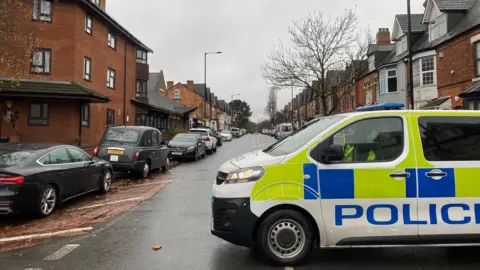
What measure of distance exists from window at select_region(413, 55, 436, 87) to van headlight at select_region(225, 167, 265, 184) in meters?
24.0

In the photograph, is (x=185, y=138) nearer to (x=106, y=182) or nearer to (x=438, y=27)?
(x=106, y=182)

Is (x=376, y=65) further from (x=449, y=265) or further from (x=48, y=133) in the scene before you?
(x=449, y=265)

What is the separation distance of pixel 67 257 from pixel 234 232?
89.0 inches

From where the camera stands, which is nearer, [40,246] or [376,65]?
[40,246]

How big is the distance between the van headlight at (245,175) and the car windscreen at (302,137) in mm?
418

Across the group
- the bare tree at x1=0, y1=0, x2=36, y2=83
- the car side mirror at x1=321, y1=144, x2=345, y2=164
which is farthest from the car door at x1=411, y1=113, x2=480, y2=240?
the bare tree at x1=0, y1=0, x2=36, y2=83

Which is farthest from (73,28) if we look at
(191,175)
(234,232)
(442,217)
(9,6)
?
(442,217)

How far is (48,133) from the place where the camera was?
19969mm

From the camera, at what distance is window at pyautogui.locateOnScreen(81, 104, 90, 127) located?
22.0m

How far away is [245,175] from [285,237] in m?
0.89

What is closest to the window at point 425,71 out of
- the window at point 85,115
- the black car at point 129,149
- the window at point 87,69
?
the black car at point 129,149

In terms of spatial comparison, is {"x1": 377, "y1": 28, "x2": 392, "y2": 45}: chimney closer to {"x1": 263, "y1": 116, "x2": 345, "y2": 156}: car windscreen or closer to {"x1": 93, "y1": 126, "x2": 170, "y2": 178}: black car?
{"x1": 93, "y1": 126, "x2": 170, "y2": 178}: black car

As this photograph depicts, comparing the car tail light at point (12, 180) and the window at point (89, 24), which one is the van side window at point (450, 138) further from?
the window at point (89, 24)

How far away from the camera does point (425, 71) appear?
25.0m
